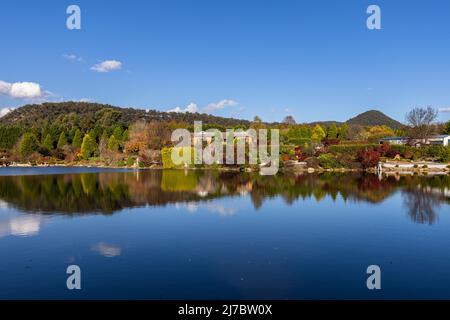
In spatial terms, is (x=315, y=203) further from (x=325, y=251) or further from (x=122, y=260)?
(x=122, y=260)

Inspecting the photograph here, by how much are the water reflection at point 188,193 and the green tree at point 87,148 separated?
20.3 metres

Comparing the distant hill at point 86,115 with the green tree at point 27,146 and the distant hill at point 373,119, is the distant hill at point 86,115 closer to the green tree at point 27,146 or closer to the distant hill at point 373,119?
the green tree at point 27,146

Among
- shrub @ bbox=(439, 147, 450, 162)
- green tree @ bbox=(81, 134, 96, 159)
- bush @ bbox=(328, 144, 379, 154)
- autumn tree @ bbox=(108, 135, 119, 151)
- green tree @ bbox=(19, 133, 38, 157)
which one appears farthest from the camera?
green tree @ bbox=(81, 134, 96, 159)

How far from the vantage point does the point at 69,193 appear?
61.6 feet

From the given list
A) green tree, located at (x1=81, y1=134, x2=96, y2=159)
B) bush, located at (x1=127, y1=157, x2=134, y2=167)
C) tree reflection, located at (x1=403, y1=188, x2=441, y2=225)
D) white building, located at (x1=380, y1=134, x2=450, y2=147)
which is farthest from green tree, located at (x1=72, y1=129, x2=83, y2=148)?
tree reflection, located at (x1=403, y1=188, x2=441, y2=225)

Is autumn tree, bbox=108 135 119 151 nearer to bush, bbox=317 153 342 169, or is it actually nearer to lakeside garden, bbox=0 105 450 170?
lakeside garden, bbox=0 105 450 170

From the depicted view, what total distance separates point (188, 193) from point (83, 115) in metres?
61.9

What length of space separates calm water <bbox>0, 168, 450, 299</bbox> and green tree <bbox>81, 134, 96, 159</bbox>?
83.9 ft

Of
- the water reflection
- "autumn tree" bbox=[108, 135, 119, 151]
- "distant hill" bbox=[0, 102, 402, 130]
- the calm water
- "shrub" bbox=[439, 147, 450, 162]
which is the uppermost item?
"distant hill" bbox=[0, 102, 402, 130]

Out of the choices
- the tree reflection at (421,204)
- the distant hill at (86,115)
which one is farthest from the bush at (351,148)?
the distant hill at (86,115)

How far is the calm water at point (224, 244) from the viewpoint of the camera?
7098 millimetres

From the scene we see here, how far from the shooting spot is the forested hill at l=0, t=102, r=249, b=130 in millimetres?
67625

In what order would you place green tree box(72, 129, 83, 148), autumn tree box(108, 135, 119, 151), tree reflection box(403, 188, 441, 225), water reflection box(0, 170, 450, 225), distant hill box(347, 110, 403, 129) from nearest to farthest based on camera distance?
tree reflection box(403, 188, 441, 225)
water reflection box(0, 170, 450, 225)
autumn tree box(108, 135, 119, 151)
green tree box(72, 129, 83, 148)
distant hill box(347, 110, 403, 129)
